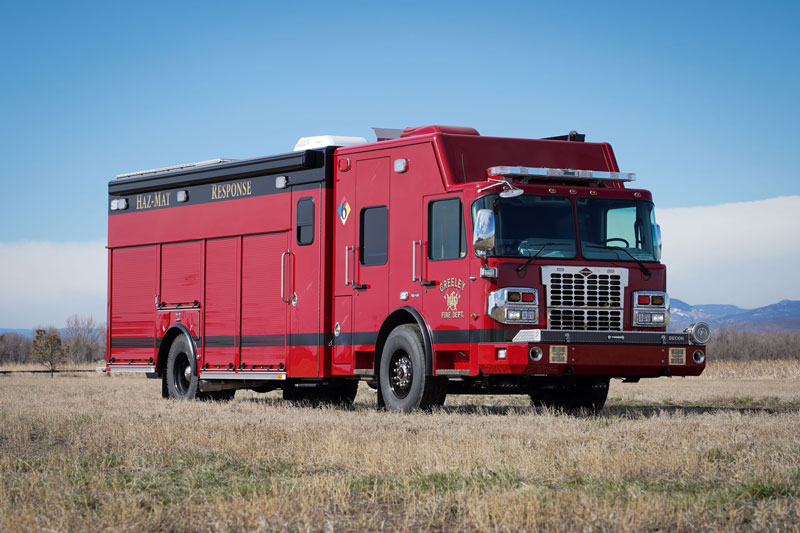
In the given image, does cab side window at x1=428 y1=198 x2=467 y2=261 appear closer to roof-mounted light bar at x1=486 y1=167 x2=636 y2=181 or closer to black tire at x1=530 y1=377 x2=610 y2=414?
roof-mounted light bar at x1=486 y1=167 x2=636 y2=181

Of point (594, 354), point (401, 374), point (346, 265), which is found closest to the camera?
point (594, 354)

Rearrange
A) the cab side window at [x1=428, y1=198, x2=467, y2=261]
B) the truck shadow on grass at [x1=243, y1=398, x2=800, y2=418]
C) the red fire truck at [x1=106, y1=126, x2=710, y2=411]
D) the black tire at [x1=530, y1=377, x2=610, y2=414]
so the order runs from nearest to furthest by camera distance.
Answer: the red fire truck at [x1=106, y1=126, x2=710, y2=411] < the cab side window at [x1=428, y1=198, x2=467, y2=261] < the truck shadow on grass at [x1=243, y1=398, x2=800, y2=418] < the black tire at [x1=530, y1=377, x2=610, y2=414]

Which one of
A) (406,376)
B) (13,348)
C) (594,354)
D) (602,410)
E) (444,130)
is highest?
(444,130)

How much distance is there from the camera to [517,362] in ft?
43.2

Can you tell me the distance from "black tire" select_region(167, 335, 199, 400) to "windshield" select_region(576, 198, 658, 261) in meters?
7.78

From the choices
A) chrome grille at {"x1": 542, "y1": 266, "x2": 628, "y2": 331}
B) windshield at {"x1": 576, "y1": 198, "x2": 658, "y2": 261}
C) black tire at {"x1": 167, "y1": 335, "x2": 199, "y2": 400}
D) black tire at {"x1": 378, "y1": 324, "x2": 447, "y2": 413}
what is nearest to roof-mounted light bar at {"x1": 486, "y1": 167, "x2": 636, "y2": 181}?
windshield at {"x1": 576, "y1": 198, "x2": 658, "y2": 261}

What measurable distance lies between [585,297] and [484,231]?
1.62 metres

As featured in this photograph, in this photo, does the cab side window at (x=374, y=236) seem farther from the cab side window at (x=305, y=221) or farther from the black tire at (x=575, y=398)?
the black tire at (x=575, y=398)

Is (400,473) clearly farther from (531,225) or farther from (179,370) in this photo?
(179,370)

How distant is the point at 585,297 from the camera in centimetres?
1372

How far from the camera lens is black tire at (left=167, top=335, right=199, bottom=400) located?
18.8m

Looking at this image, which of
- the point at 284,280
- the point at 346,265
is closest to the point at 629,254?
the point at 346,265

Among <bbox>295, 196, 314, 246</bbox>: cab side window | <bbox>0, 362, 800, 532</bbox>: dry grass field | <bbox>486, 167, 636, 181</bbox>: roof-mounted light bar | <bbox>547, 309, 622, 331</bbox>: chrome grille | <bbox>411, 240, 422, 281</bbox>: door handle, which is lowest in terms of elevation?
<bbox>0, 362, 800, 532</bbox>: dry grass field

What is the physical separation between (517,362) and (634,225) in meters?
2.72
